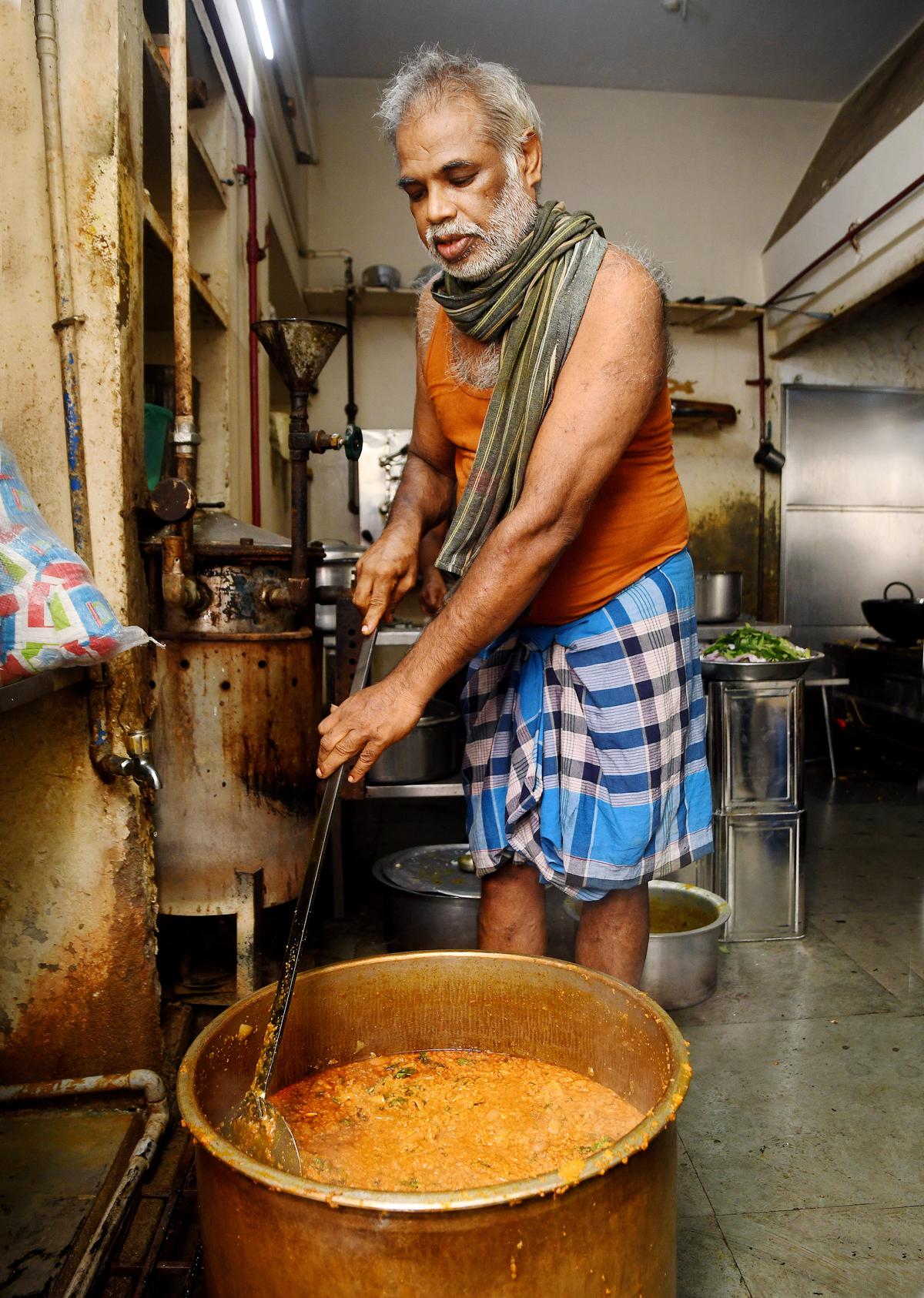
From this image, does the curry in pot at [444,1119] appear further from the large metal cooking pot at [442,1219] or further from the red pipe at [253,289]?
the red pipe at [253,289]

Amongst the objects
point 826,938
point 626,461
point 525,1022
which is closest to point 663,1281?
point 525,1022

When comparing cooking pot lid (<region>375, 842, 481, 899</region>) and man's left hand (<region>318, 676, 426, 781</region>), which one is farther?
cooking pot lid (<region>375, 842, 481, 899</region>)

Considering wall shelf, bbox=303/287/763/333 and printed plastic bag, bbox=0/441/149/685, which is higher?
wall shelf, bbox=303/287/763/333

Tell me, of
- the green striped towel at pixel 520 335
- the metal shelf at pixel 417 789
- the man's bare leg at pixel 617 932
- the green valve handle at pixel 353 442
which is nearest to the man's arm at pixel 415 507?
the green striped towel at pixel 520 335

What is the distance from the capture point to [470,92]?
4.75 ft

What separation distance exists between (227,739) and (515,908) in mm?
821

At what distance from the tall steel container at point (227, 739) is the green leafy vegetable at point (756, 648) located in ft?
5.82

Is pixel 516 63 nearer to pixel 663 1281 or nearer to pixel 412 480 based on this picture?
pixel 412 480

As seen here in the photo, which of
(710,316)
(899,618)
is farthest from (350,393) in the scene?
(899,618)

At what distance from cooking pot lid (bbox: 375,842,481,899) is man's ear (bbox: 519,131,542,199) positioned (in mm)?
1930

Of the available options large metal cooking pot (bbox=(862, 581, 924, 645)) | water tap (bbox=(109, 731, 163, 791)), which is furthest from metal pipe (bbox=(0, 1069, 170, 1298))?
large metal cooking pot (bbox=(862, 581, 924, 645))

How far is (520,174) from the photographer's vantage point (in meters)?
1.53

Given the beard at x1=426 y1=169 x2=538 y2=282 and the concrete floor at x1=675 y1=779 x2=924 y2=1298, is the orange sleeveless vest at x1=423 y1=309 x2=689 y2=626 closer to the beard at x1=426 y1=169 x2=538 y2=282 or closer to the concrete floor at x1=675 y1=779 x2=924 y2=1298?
the beard at x1=426 y1=169 x2=538 y2=282

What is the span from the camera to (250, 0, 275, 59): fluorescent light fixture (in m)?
3.61
